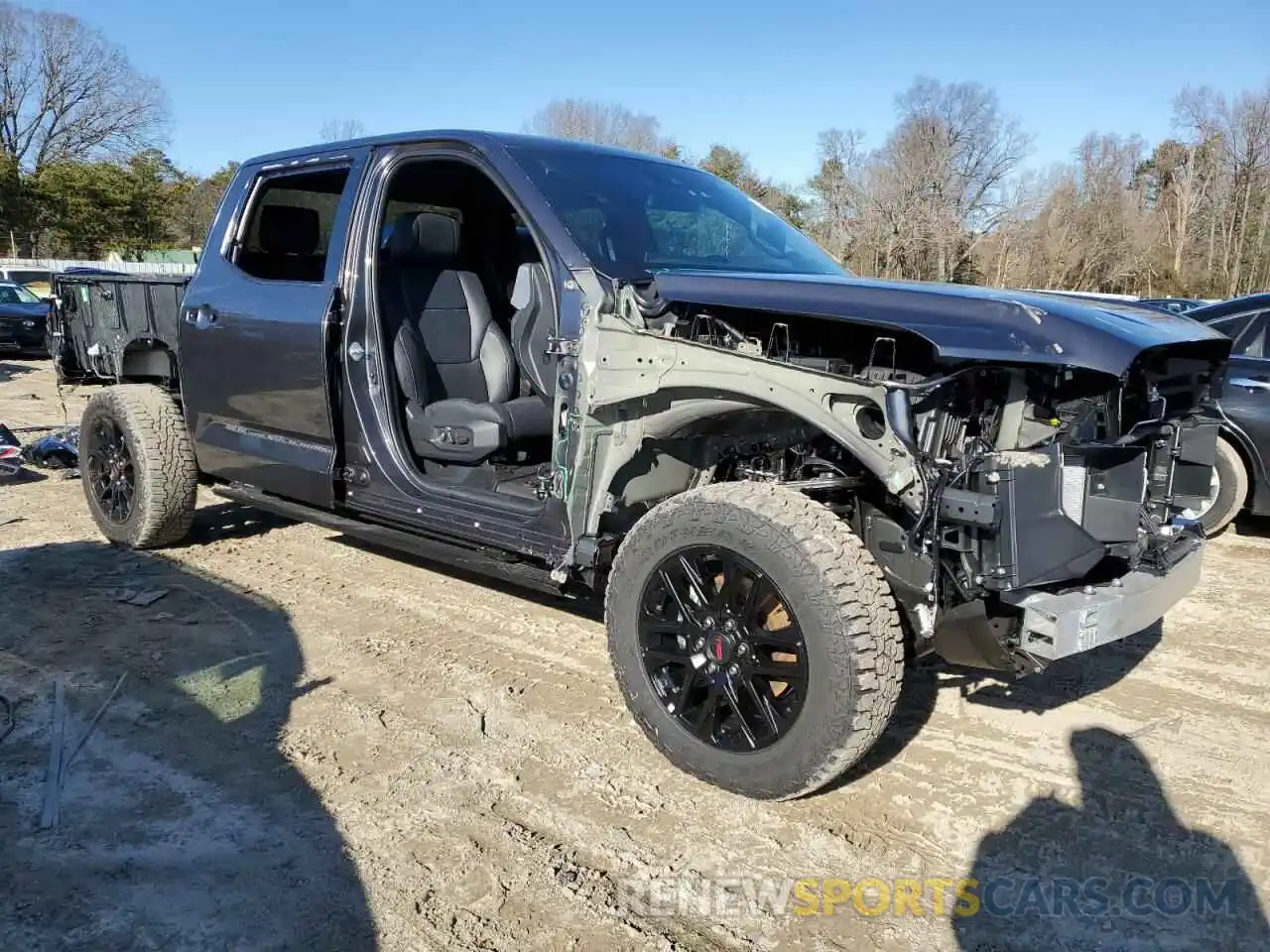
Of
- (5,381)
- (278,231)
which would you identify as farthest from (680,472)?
(5,381)

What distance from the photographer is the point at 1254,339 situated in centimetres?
625

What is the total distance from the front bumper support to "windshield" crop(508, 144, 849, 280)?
1.71 meters

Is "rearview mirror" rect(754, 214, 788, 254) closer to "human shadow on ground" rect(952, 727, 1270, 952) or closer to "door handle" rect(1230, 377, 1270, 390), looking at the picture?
"human shadow on ground" rect(952, 727, 1270, 952)

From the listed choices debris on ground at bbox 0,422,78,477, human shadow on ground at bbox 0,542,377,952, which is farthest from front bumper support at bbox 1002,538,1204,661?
debris on ground at bbox 0,422,78,477

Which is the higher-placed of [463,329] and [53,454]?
[463,329]

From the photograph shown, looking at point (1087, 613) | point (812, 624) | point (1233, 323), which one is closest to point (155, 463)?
point (812, 624)

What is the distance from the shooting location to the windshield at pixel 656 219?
3535 mm

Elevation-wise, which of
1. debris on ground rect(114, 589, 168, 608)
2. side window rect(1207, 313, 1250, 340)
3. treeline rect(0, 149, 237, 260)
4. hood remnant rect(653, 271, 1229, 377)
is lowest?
debris on ground rect(114, 589, 168, 608)

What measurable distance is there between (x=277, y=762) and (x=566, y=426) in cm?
147

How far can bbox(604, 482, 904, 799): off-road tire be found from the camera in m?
2.63

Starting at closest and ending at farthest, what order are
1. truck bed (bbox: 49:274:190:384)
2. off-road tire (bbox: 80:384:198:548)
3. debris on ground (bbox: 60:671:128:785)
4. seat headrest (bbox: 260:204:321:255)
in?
1. debris on ground (bbox: 60:671:128:785)
2. seat headrest (bbox: 260:204:321:255)
3. off-road tire (bbox: 80:384:198:548)
4. truck bed (bbox: 49:274:190:384)

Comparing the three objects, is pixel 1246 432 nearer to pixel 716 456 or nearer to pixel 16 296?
pixel 716 456

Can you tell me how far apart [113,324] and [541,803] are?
4.25 metres

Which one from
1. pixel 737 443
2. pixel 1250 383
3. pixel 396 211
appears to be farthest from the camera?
pixel 1250 383
